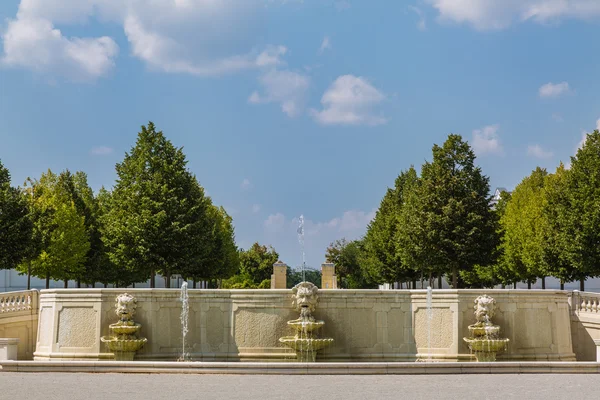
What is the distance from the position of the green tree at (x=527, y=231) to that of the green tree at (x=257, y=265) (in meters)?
52.2

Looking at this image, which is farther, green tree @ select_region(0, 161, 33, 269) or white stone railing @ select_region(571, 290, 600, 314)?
green tree @ select_region(0, 161, 33, 269)

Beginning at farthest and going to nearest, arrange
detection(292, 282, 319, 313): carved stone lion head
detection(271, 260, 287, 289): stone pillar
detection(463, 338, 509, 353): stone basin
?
detection(271, 260, 287, 289): stone pillar → detection(292, 282, 319, 313): carved stone lion head → detection(463, 338, 509, 353): stone basin

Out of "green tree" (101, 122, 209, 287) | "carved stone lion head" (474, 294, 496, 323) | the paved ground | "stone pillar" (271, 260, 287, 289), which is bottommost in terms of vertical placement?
the paved ground

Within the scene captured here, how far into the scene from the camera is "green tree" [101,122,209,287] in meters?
43.0

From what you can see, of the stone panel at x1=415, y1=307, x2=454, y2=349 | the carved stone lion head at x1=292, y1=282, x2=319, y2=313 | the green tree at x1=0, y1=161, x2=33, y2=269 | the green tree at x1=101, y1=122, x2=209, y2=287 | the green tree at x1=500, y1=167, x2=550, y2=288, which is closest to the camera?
the carved stone lion head at x1=292, y1=282, x2=319, y2=313

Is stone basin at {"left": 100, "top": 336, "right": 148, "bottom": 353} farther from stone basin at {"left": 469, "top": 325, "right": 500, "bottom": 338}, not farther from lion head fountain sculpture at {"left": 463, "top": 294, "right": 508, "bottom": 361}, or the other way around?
stone basin at {"left": 469, "top": 325, "right": 500, "bottom": 338}

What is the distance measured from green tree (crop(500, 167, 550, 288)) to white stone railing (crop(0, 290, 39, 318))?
101ft

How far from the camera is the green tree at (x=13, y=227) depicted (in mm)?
39969

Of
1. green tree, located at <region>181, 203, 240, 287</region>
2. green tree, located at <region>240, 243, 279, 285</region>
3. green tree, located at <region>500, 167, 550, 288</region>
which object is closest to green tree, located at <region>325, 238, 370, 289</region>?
green tree, located at <region>240, 243, 279, 285</region>

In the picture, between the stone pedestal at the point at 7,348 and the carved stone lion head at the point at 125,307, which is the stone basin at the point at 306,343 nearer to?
the carved stone lion head at the point at 125,307

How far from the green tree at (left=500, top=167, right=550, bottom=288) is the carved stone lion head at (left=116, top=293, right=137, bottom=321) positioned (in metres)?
29.9

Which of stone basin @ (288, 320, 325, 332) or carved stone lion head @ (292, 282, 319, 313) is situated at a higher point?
carved stone lion head @ (292, 282, 319, 313)

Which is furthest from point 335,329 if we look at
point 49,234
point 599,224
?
point 49,234

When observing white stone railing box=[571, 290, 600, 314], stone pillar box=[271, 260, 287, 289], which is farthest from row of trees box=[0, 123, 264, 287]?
white stone railing box=[571, 290, 600, 314]
